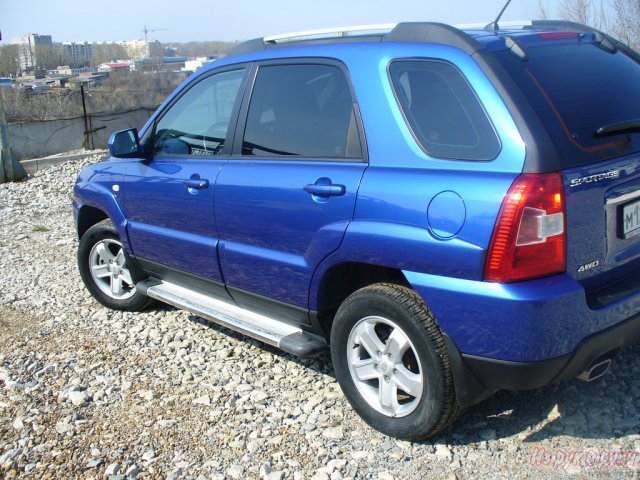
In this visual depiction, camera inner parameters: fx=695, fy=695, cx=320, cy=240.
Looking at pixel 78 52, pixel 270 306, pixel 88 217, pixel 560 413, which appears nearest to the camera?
pixel 560 413

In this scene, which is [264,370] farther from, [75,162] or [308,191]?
[75,162]

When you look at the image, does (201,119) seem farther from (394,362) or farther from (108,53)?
(108,53)

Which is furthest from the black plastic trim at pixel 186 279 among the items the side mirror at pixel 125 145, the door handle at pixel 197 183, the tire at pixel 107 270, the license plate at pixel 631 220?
the license plate at pixel 631 220

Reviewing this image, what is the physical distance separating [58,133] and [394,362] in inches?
605

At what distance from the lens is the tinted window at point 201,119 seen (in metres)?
4.12

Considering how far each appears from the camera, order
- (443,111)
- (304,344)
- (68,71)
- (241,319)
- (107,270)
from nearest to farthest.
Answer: (443,111) → (304,344) → (241,319) → (107,270) → (68,71)

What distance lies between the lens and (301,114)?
144 inches

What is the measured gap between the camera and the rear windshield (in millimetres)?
2787

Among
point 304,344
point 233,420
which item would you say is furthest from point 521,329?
point 233,420

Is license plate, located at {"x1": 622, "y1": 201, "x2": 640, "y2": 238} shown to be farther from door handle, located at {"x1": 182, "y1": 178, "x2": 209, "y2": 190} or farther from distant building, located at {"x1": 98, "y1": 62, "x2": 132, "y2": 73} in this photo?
distant building, located at {"x1": 98, "y1": 62, "x2": 132, "y2": 73}

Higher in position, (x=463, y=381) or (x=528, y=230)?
(x=528, y=230)

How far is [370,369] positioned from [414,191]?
937 mm

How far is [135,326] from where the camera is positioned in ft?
16.6

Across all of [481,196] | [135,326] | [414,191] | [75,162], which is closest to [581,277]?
[481,196]
